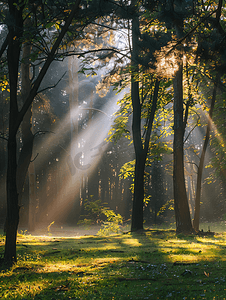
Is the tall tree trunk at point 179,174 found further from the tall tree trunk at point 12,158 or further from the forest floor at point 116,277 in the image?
the tall tree trunk at point 12,158

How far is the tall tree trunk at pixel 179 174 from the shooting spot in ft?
29.1

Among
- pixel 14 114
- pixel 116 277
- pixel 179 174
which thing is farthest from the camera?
pixel 179 174

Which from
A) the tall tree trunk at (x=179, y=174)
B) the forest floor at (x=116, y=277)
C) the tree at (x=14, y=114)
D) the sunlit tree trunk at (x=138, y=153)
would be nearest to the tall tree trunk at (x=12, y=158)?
the tree at (x=14, y=114)

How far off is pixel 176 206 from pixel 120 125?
4.40m

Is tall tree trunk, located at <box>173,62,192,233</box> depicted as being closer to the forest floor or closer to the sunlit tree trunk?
the sunlit tree trunk

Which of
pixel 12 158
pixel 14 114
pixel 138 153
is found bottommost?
pixel 12 158

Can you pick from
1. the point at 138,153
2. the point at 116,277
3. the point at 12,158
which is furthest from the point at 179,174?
the point at 12,158

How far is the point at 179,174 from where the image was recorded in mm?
9047

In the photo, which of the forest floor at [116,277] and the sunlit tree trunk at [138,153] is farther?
the sunlit tree trunk at [138,153]

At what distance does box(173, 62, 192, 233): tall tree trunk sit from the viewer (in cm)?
887

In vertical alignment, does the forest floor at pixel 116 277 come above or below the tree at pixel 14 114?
below

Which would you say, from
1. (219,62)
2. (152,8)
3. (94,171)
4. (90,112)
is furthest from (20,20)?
(90,112)

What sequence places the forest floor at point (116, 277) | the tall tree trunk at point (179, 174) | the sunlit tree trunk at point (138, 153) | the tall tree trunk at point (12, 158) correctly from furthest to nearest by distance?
the sunlit tree trunk at point (138, 153)
the tall tree trunk at point (179, 174)
the tall tree trunk at point (12, 158)
the forest floor at point (116, 277)

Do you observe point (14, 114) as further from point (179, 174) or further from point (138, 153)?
point (138, 153)
